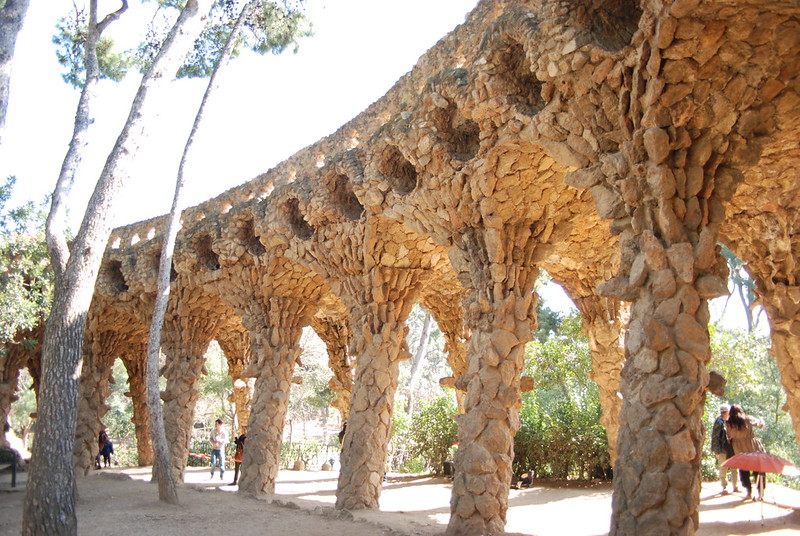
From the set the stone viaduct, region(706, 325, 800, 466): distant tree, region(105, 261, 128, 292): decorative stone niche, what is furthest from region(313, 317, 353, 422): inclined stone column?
region(706, 325, 800, 466): distant tree

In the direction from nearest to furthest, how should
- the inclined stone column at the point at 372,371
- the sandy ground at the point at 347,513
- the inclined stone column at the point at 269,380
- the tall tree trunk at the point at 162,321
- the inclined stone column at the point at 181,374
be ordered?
the sandy ground at the point at 347,513, the inclined stone column at the point at 372,371, the tall tree trunk at the point at 162,321, the inclined stone column at the point at 269,380, the inclined stone column at the point at 181,374

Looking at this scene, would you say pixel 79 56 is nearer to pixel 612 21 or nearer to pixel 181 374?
pixel 181 374

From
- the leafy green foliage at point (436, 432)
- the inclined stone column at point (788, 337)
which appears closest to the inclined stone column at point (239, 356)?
the leafy green foliage at point (436, 432)

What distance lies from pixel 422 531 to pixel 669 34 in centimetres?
539

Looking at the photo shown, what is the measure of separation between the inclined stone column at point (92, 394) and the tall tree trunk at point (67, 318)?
7.76 meters

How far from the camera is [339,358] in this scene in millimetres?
14938

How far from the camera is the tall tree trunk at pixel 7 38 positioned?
6.09 m

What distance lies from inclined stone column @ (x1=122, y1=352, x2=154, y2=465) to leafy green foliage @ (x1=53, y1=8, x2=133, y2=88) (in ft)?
27.6

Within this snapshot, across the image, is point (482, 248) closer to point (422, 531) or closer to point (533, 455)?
point (422, 531)

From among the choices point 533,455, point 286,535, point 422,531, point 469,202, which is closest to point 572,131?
point 469,202

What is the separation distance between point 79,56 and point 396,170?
21.5 ft

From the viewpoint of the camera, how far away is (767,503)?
7910 millimetres

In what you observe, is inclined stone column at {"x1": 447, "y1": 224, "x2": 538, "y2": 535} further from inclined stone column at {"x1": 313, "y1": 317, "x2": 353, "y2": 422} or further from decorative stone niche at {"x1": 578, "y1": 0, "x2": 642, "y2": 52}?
inclined stone column at {"x1": 313, "y1": 317, "x2": 353, "y2": 422}

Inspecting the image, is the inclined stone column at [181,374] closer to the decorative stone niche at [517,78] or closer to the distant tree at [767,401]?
the decorative stone niche at [517,78]
